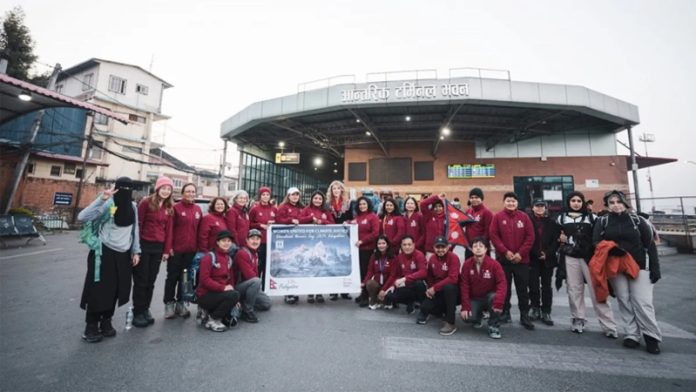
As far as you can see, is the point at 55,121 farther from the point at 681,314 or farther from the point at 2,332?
the point at 681,314

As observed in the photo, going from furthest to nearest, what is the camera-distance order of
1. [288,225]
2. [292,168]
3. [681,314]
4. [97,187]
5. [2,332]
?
[292,168] < [97,187] < [288,225] < [681,314] < [2,332]

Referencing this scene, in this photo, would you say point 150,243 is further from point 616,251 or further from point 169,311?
point 616,251

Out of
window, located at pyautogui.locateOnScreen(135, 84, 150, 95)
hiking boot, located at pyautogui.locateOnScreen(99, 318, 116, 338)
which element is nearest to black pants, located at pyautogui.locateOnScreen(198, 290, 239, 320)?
hiking boot, located at pyautogui.locateOnScreen(99, 318, 116, 338)

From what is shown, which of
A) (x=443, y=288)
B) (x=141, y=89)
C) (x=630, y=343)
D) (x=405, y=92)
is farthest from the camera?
(x=141, y=89)

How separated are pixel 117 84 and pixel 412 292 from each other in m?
36.5

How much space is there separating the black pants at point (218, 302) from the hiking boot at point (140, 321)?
77 cm

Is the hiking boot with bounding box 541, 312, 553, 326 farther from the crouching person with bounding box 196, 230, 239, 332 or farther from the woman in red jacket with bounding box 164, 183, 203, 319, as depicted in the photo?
the woman in red jacket with bounding box 164, 183, 203, 319

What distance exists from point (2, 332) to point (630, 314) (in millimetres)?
7713

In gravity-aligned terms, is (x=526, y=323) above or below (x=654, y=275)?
below

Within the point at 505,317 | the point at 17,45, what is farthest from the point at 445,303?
the point at 17,45

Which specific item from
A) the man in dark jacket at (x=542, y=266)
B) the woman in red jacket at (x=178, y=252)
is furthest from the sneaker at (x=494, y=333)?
the woman in red jacket at (x=178, y=252)

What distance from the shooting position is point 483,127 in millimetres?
16906

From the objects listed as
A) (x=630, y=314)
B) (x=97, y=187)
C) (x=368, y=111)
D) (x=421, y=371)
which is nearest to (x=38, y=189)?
(x=97, y=187)

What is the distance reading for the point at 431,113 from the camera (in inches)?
612
